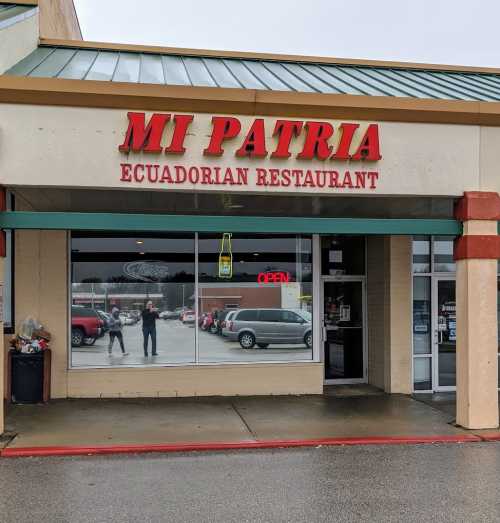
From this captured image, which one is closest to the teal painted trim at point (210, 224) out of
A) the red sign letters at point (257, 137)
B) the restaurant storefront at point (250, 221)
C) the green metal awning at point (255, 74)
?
the restaurant storefront at point (250, 221)

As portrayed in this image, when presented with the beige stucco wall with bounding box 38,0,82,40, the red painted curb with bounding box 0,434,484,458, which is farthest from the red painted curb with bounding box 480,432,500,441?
the beige stucco wall with bounding box 38,0,82,40

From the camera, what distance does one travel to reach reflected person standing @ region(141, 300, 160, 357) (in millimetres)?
12234

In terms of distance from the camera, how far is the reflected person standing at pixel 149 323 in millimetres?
12234

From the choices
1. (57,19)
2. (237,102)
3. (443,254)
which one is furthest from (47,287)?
(443,254)

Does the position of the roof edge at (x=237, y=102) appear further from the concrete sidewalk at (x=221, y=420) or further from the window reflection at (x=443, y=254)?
the concrete sidewalk at (x=221, y=420)

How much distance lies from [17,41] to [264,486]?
8.17 m

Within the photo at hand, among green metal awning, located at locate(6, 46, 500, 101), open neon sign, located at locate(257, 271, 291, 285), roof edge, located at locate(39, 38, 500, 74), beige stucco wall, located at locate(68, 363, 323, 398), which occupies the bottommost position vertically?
beige stucco wall, located at locate(68, 363, 323, 398)

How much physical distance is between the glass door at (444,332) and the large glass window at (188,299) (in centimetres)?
255

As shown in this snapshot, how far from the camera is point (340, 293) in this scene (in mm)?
13617

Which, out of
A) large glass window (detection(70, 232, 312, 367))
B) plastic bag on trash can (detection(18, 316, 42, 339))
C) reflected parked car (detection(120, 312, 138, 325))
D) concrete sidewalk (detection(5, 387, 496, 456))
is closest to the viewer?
concrete sidewalk (detection(5, 387, 496, 456))

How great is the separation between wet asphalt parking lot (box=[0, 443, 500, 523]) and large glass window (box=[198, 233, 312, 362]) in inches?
159

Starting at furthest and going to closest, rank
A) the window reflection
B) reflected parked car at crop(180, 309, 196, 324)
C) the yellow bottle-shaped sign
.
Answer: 1. the window reflection
2. the yellow bottle-shaped sign
3. reflected parked car at crop(180, 309, 196, 324)

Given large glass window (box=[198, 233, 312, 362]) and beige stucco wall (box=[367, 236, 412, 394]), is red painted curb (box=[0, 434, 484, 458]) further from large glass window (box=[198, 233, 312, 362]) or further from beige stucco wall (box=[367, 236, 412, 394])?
large glass window (box=[198, 233, 312, 362])

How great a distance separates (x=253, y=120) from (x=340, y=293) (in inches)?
213
